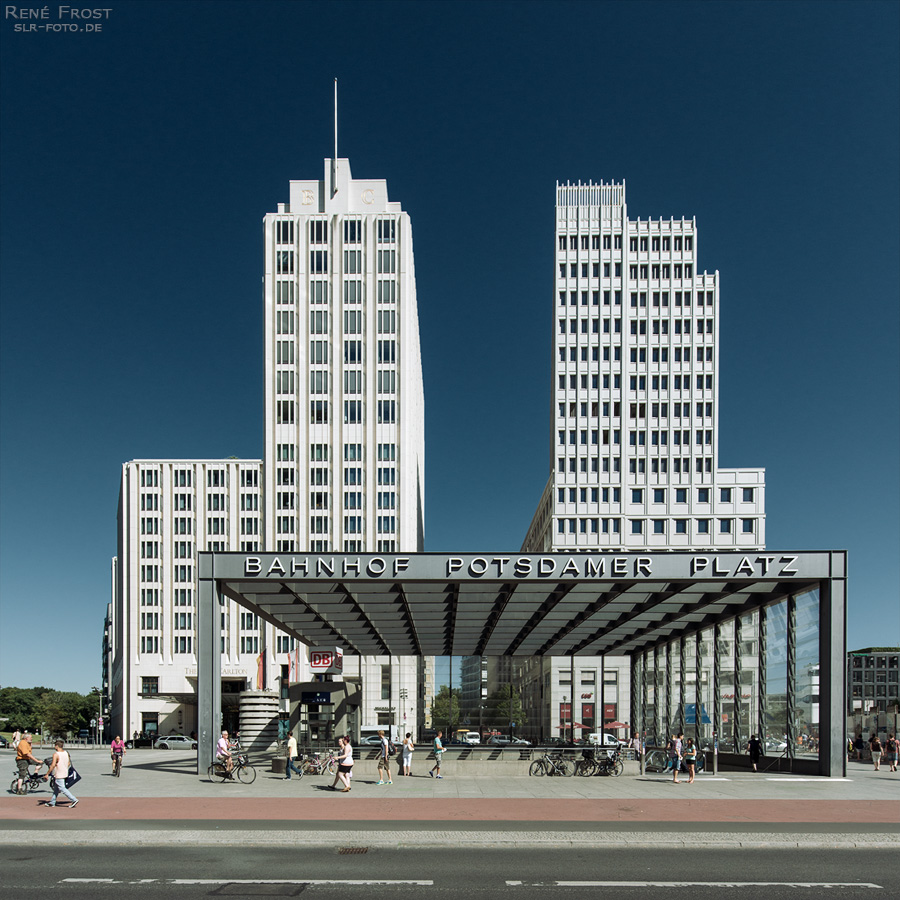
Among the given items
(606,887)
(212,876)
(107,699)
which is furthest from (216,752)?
(107,699)

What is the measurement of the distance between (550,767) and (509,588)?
592 cm

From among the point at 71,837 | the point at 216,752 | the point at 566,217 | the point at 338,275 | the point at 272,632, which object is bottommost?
the point at 272,632

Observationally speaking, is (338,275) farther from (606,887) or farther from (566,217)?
(606,887)

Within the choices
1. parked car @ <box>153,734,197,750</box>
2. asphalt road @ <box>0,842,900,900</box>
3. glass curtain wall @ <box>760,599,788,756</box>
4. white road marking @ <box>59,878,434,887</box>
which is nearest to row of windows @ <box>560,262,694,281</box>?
parked car @ <box>153,734,197,750</box>

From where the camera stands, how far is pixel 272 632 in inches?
3590

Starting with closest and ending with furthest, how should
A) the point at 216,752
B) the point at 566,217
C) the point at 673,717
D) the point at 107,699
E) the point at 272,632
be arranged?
the point at 216,752 < the point at 673,717 < the point at 272,632 < the point at 566,217 < the point at 107,699

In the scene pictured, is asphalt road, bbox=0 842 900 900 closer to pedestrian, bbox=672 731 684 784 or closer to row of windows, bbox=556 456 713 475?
pedestrian, bbox=672 731 684 784

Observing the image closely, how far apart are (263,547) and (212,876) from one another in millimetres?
84083

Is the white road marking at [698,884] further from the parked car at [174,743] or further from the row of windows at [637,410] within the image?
the row of windows at [637,410]

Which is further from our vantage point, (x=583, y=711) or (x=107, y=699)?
(x=107, y=699)

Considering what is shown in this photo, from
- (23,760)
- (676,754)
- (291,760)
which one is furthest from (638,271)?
(23,760)

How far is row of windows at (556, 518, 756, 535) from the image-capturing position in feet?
320

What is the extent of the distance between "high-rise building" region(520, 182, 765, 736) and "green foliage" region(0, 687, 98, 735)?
7677 cm

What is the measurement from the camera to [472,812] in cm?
1816
